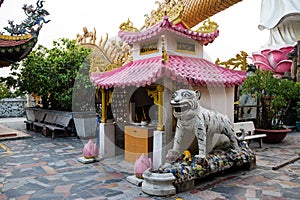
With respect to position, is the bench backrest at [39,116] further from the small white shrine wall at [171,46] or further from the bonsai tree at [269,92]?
the bonsai tree at [269,92]

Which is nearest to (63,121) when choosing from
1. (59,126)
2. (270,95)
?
(59,126)

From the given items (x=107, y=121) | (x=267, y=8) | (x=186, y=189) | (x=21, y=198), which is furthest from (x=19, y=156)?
(x=267, y=8)

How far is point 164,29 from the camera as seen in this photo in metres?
5.12

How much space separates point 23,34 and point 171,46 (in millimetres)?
6181

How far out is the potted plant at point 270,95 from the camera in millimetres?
8281

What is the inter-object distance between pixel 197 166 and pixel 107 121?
2773 millimetres

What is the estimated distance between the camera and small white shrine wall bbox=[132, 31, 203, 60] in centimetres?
543

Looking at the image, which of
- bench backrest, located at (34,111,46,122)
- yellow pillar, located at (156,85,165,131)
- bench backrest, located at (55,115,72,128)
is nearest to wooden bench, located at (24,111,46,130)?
bench backrest, located at (34,111,46,122)

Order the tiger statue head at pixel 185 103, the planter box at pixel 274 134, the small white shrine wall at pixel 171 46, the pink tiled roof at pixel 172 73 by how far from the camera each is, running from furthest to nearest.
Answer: the planter box at pixel 274 134 < the small white shrine wall at pixel 171 46 < the pink tiled roof at pixel 172 73 < the tiger statue head at pixel 185 103

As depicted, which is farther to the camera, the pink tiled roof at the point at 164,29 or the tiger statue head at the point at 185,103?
the pink tiled roof at the point at 164,29

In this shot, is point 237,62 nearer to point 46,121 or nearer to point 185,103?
point 185,103

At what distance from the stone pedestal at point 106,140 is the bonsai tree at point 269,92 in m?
4.58

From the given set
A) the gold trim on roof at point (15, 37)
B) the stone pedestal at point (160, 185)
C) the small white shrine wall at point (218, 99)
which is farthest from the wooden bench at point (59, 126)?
the stone pedestal at point (160, 185)

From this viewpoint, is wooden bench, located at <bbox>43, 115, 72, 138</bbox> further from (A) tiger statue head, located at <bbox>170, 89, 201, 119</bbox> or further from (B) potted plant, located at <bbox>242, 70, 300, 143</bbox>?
(B) potted plant, located at <bbox>242, 70, 300, 143</bbox>
